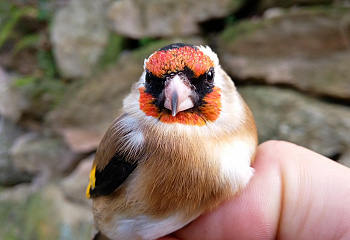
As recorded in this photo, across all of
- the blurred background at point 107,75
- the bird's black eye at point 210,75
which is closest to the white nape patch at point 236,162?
the bird's black eye at point 210,75

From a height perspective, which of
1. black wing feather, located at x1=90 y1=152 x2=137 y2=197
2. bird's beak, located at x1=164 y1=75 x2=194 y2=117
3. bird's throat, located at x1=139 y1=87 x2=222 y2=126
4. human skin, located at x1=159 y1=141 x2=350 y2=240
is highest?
bird's beak, located at x1=164 y1=75 x2=194 y2=117

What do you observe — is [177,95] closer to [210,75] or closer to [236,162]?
[210,75]

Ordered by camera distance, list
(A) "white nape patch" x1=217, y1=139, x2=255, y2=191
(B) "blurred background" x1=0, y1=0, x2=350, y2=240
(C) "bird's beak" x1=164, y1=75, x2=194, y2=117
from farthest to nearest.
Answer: (B) "blurred background" x1=0, y1=0, x2=350, y2=240 → (A) "white nape patch" x1=217, y1=139, x2=255, y2=191 → (C) "bird's beak" x1=164, y1=75, x2=194, y2=117

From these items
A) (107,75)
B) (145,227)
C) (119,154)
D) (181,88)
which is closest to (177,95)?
(181,88)

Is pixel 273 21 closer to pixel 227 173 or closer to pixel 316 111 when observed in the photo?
pixel 316 111

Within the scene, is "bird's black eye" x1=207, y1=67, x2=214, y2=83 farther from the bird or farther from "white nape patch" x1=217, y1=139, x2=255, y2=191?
"white nape patch" x1=217, y1=139, x2=255, y2=191

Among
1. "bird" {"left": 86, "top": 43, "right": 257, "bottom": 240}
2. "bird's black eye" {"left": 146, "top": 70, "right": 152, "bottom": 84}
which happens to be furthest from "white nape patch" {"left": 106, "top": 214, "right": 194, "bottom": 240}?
"bird's black eye" {"left": 146, "top": 70, "right": 152, "bottom": 84}

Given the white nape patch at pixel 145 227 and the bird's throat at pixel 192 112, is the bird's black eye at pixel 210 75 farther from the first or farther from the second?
the white nape patch at pixel 145 227
